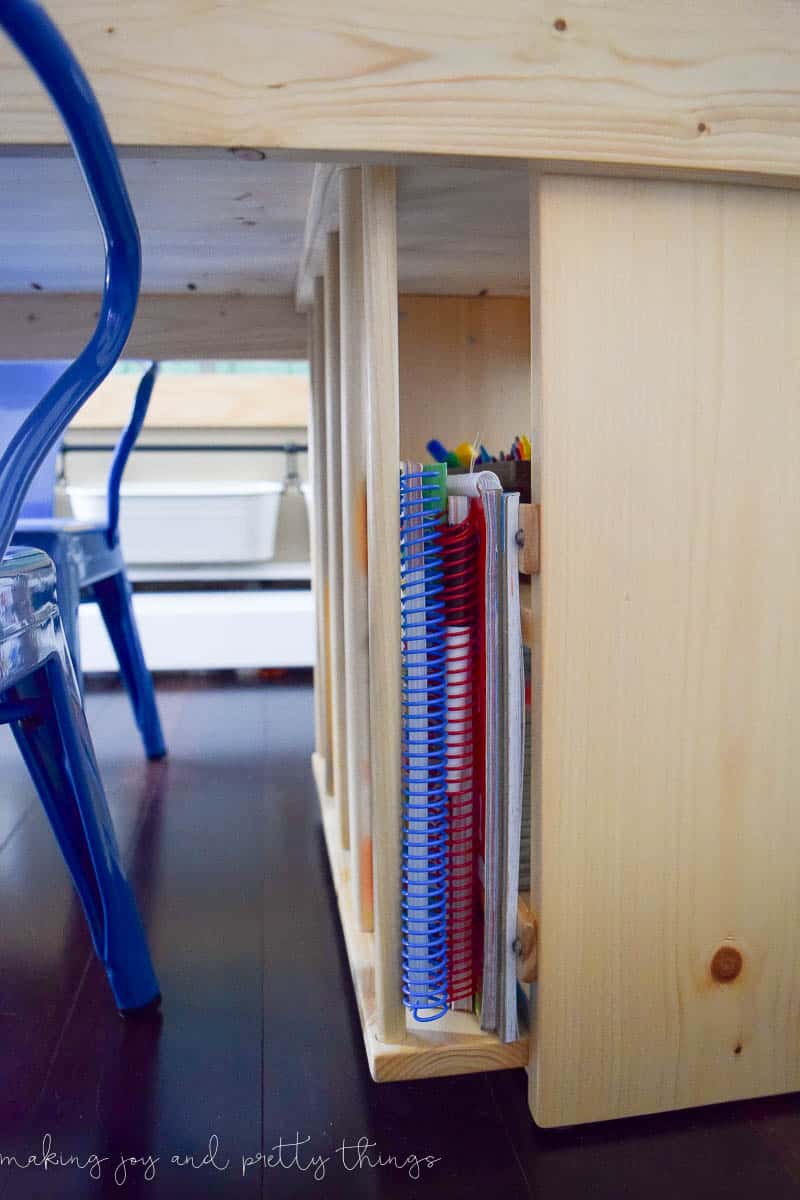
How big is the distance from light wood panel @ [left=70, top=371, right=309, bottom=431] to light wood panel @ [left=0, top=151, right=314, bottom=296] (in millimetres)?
1289

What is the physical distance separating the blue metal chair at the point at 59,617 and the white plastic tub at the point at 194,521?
170 centimetres

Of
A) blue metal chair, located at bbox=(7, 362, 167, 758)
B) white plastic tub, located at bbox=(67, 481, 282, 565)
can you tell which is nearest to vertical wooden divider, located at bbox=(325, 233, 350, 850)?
blue metal chair, located at bbox=(7, 362, 167, 758)

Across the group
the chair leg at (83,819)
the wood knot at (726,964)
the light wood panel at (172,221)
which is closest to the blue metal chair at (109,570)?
the light wood panel at (172,221)

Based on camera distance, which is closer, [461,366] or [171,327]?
[461,366]

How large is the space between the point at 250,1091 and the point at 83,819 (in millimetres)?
259

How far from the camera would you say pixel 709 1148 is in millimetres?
664

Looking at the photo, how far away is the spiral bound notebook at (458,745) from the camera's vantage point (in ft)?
2.25

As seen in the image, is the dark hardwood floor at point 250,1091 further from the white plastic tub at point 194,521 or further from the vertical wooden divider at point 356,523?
the white plastic tub at point 194,521

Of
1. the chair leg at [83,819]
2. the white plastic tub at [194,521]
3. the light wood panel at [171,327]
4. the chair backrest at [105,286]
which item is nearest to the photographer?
the chair backrest at [105,286]

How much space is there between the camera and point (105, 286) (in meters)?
0.53

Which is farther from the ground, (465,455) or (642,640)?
(465,455)

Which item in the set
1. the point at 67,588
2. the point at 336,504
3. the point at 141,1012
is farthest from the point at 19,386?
the point at 141,1012

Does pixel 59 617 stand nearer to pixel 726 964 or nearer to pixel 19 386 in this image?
pixel 726 964

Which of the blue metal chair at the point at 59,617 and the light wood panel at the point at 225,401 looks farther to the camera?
the light wood panel at the point at 225,401
